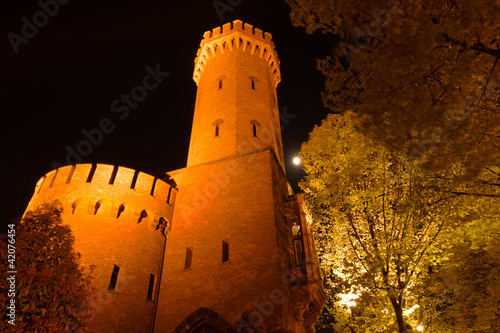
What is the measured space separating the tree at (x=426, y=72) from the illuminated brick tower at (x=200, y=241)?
24.5 feet

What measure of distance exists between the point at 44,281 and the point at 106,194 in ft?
21.8

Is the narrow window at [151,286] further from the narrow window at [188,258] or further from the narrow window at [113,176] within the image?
the narrow window at [113,176]

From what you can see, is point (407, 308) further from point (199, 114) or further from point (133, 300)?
point (199, 114)

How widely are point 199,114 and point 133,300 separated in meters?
11.9

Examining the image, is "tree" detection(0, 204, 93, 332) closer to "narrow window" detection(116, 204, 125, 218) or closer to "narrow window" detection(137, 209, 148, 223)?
"narrow window" detection(116, 204, 125, 218)

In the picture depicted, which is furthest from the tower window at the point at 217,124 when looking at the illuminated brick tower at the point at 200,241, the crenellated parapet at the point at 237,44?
the crenellated parapet at the point at 237,44

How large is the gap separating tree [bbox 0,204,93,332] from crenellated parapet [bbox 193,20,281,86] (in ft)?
57.7

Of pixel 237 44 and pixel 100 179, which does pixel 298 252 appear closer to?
pixel 100 179

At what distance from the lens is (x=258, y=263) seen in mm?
13008

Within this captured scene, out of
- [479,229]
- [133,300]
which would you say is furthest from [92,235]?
[479,229]

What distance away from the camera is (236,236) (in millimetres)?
14164

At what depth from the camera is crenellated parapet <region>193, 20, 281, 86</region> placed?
931 inches

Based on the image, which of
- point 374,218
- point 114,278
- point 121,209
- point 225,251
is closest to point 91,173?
point 121,209

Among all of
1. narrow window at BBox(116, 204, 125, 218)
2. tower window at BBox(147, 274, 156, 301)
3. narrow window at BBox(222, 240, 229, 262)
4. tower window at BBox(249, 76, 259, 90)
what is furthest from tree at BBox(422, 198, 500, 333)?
tower window at BBox(249, 76, 259, 90)
